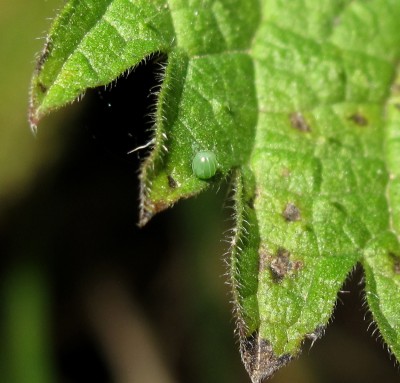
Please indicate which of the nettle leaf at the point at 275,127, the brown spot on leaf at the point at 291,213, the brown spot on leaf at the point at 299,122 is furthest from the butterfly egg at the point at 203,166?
the brown spot on leaf at the point at 299,122

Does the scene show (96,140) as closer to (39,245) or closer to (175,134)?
(39,245)

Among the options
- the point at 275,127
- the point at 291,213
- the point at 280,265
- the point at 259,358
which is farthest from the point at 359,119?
the point at 259,358

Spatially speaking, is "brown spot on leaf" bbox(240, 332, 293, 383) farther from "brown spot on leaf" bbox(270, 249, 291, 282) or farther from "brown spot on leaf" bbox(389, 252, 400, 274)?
"brown spot on leaf" bbox(389, 252, 400, 274)

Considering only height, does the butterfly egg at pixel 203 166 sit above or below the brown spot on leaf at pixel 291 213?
above

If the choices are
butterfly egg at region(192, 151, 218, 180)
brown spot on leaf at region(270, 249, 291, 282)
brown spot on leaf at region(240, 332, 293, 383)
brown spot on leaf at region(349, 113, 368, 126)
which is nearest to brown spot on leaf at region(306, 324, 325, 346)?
brown spot on leaf at region(240, 332, 293, 383)

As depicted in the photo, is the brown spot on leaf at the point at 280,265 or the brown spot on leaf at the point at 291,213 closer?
the brown spot on leaf at the point at 280,265

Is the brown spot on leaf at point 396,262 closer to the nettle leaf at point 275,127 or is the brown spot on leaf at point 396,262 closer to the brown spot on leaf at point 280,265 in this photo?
the nettle leaf at point 275,127

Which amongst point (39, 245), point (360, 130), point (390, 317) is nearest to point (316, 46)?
point (360, 130)
